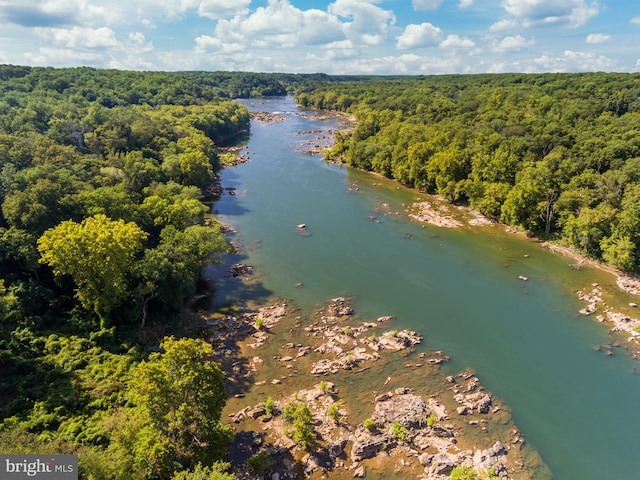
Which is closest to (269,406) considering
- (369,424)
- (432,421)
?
(369,424)

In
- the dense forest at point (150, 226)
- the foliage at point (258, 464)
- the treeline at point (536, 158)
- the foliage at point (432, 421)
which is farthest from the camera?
the treeline at point (536, 158)

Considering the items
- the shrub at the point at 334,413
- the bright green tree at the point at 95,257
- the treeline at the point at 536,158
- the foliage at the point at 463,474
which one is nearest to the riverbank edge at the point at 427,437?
the shrub at the point at 334,413

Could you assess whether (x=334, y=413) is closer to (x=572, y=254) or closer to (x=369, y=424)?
(x=369, y=424)

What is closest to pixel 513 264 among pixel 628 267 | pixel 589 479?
pixel 628 267

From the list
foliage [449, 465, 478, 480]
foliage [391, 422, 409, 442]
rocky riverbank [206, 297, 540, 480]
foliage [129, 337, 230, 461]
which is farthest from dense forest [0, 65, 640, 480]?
foliage [449, 465, 478, 480]

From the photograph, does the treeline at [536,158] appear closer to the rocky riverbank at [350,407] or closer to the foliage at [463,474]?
the rocky riverbank at [350,407]

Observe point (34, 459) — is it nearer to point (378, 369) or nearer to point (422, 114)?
point (378, 369)

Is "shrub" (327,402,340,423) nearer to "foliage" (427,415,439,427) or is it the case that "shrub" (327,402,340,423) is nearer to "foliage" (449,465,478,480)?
"foliage" (427,415,439,427)
